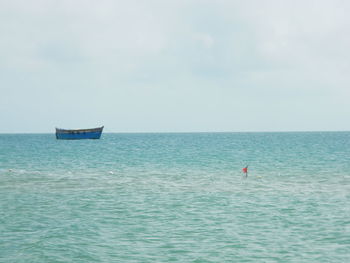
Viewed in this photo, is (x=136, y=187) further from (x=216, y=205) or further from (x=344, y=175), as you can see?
(x=344, y=175)

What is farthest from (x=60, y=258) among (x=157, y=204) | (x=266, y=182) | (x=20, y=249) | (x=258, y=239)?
(x=266, y=182)

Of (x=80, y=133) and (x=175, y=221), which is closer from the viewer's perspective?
(x=175, y=221)

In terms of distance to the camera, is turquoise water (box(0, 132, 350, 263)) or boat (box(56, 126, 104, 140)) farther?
boat (box(56, 126, 104, 140))

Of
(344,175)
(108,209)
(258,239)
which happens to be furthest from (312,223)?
(344,175)

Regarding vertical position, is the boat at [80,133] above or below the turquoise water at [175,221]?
above

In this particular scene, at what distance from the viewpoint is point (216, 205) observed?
20109 mm

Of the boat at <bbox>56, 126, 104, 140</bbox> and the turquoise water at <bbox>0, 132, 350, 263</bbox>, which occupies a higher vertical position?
the boat at <bbox>56, 126, 104, 140</bbox>

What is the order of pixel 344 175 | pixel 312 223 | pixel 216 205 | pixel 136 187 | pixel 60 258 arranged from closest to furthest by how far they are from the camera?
pixel 60 258
pixel 312 223
pixel 216 205
pixel 136 187
pixel 344 175

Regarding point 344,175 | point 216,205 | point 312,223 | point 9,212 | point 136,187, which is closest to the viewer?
point 312,223

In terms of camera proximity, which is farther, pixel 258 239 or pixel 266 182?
pixel 266 182

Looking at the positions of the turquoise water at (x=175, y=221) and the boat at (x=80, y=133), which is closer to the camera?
the turquoise water at (x=175, y=221)

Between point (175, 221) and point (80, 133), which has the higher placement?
point (80, 133)

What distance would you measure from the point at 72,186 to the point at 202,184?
885 centimetres

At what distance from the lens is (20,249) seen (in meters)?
13.0
